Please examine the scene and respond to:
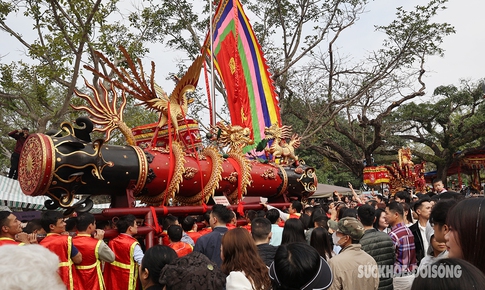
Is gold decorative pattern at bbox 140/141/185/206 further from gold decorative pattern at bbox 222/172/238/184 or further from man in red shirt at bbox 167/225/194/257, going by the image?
man in red shirt at bbox 167/225/194/257

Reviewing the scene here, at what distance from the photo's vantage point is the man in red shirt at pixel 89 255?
4711 mm

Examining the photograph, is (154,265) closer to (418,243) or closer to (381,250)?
(381,250)

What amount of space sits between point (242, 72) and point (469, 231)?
1056 centimetres

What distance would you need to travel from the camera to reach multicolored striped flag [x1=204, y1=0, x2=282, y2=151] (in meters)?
11.7

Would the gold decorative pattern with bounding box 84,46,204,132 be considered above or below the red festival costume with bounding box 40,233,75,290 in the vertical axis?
above

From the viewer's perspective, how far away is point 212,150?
7633 millimetres

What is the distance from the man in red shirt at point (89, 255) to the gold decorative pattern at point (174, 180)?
1907 millimetres

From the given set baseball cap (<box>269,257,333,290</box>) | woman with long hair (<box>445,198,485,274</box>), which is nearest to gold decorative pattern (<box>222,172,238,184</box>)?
baseball cap (<box>269,257,333,290</box>)

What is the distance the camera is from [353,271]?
3246 millimetres

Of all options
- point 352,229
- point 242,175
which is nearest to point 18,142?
point 242,175

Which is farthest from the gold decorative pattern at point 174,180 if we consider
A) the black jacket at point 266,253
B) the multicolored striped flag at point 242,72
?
the multicolored striped flag at point 242,72

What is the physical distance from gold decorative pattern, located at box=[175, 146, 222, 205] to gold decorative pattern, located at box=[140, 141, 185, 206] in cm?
58

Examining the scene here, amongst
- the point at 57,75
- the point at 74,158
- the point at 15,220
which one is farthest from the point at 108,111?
the point at 57,75

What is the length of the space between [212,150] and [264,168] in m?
1.50
